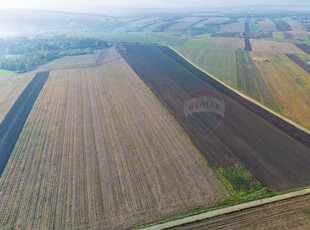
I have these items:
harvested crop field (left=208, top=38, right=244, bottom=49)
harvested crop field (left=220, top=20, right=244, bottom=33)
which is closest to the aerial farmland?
harvested crop field (left=208, top=38, right=244, bottom=49)

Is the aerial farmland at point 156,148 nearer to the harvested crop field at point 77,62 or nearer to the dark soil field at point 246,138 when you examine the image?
the dark soil field at point 246,138

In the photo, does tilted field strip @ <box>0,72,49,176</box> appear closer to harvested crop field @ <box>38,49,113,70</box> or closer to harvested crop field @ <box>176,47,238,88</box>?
harvested crop field @ <box>38,49,113,70</box>

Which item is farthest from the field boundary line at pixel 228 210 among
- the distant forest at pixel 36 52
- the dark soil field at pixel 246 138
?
the distant forest at pixel 36 52

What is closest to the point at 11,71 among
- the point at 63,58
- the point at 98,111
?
the point at 63,58

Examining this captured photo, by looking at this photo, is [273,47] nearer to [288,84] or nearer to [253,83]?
[288,84]

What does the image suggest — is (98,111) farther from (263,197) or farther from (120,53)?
(120,53)
